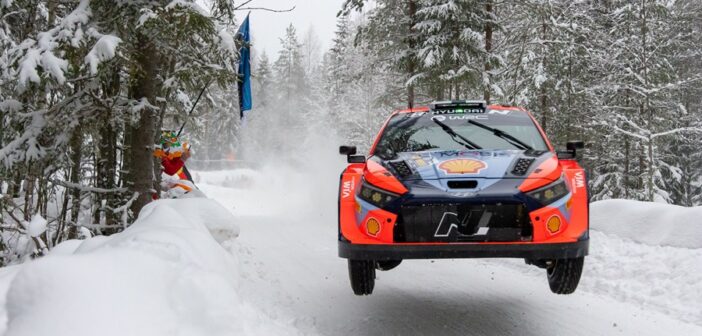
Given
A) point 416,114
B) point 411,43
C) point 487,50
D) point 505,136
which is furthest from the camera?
point 411,43

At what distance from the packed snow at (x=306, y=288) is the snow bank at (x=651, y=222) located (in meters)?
0.03

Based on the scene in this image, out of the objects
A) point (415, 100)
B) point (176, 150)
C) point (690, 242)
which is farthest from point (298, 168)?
point (690, 242)

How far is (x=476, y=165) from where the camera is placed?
4.54 metres

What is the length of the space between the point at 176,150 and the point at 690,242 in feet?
25.9

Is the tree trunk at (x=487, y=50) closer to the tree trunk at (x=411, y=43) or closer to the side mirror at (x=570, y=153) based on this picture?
the tree trunk at (x=411, y=43)

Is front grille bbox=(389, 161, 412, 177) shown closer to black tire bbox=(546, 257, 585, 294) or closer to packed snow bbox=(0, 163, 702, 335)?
packed snow bbox=(0, 163, 702, 335)

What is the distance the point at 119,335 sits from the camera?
7.94 ft

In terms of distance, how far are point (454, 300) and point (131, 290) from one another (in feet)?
13.4

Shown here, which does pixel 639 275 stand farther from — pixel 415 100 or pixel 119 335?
pixel 415 100

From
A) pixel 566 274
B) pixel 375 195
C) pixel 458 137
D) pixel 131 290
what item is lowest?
pixel 566 274

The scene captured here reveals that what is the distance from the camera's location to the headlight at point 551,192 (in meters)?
4.28

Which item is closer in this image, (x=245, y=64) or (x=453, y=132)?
(x=453, y=132)

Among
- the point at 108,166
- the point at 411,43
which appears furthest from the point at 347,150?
the point at 411,43

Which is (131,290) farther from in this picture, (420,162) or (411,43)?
(411,43)
